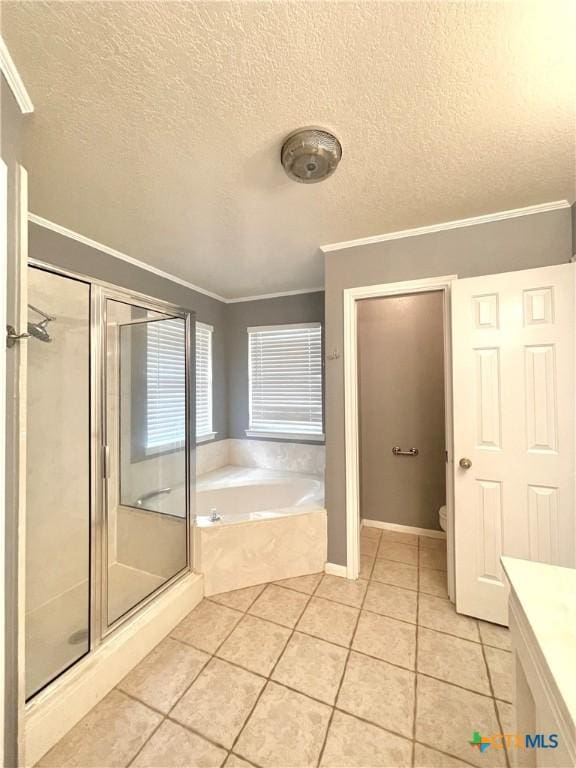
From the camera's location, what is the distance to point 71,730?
4.04 feet

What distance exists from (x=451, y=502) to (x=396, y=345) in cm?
160

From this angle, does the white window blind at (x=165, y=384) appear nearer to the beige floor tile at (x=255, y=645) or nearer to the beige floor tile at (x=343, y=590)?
the beige floor tile at (x=255, y=645)

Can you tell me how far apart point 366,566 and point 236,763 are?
4.92 ft

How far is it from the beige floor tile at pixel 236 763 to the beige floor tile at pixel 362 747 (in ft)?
0.91

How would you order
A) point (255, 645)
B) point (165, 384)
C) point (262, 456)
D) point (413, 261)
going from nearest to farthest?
point (255, 645), point (413, 261), point (165, 384), point (262, 456)

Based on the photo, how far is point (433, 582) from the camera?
2.15m

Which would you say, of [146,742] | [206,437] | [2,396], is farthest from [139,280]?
[146,742]

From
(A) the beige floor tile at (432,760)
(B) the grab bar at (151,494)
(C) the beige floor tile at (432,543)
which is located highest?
(B) the grab bar at (151,494)

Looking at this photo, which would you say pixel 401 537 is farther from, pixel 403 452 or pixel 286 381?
pixel 286 381

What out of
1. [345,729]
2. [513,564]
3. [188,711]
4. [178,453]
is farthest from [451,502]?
[178,453]

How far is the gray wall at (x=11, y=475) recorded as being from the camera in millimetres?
898

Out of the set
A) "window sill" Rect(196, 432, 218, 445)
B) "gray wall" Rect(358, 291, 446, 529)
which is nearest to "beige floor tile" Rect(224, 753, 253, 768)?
"gray wall" Rect(358, 291, 446, 529)

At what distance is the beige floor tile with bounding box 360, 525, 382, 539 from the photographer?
289cm

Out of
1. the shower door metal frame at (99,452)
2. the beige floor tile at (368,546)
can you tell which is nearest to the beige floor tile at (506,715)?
the beige floor tile at (368,546)
